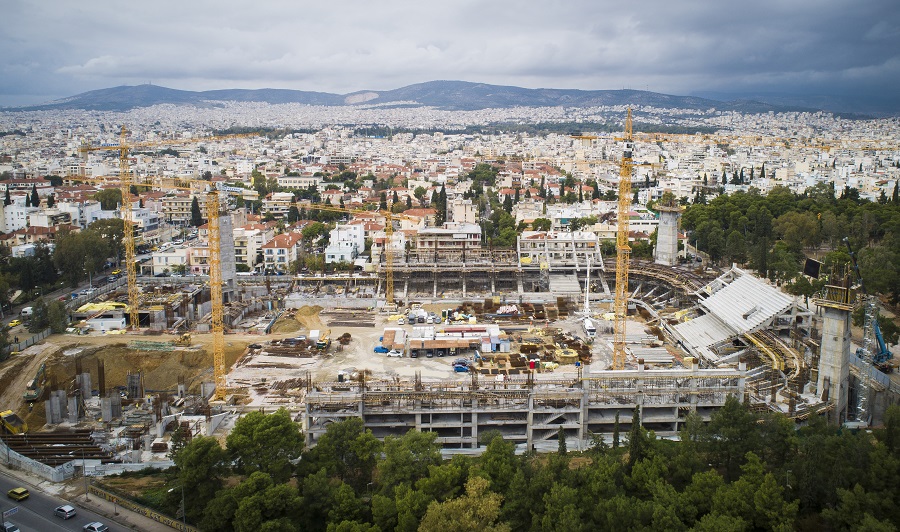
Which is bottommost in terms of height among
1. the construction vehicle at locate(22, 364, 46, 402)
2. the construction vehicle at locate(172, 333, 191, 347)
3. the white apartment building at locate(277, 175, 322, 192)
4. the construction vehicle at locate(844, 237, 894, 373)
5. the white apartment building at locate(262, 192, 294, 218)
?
the construction vehicle at locate(22, 364, 46, 402)

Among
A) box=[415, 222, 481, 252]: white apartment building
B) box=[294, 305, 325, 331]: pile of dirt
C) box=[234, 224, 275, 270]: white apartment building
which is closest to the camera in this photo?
box=[294, 305, 325, 331]: pile of dirt

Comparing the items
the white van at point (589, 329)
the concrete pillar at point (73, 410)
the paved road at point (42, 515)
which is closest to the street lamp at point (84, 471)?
the paved road at point (42, 515)

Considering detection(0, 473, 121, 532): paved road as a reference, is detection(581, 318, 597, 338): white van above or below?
above

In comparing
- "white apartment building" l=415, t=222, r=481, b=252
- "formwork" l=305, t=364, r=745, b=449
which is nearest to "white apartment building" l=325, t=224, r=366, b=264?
"white apartment building" l=415, t=222, r=481, b=252

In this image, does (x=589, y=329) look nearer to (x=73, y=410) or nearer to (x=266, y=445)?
(x=266, y=445)

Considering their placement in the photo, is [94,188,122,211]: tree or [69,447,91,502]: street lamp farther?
[94,188,122,211]: tree

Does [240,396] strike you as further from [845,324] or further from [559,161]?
[559,161]

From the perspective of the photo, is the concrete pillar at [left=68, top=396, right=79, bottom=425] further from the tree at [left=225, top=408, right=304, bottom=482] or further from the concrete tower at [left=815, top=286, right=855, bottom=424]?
the concrete tower at [left=815, top=286, right=855, bottom=424]
